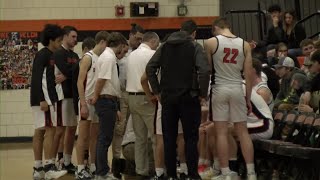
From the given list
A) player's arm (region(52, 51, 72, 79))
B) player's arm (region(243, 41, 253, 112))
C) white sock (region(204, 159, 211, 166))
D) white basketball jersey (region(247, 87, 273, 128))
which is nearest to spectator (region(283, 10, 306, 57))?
white sock (region(204, 159, 211, 166))

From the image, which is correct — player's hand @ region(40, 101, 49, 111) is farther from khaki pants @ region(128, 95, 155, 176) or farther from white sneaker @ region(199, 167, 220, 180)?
white sneaker @ region(199, 167, 220, 180)

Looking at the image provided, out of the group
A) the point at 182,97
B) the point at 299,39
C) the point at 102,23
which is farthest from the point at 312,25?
the point at 182,97

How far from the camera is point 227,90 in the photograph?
7.93 m

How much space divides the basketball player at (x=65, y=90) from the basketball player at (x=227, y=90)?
2288mm

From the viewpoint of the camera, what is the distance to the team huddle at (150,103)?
25.6ft

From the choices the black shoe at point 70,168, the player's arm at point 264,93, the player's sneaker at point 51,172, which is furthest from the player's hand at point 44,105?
the player's arm at point 264,93

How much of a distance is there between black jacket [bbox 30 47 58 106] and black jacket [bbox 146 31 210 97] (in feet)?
6.26

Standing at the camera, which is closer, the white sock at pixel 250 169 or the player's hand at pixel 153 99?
the white sock at pixel 250 169

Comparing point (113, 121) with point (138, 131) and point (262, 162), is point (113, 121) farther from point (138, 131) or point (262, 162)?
point (262, 162)

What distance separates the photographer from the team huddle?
25.6 feet

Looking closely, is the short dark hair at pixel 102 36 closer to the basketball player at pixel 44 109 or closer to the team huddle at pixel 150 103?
the team huddle at pixel 150 103

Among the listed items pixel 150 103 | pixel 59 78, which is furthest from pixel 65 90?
pixel 150 103

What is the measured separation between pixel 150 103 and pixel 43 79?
64.2 inches

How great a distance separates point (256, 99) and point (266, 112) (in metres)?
0.20
